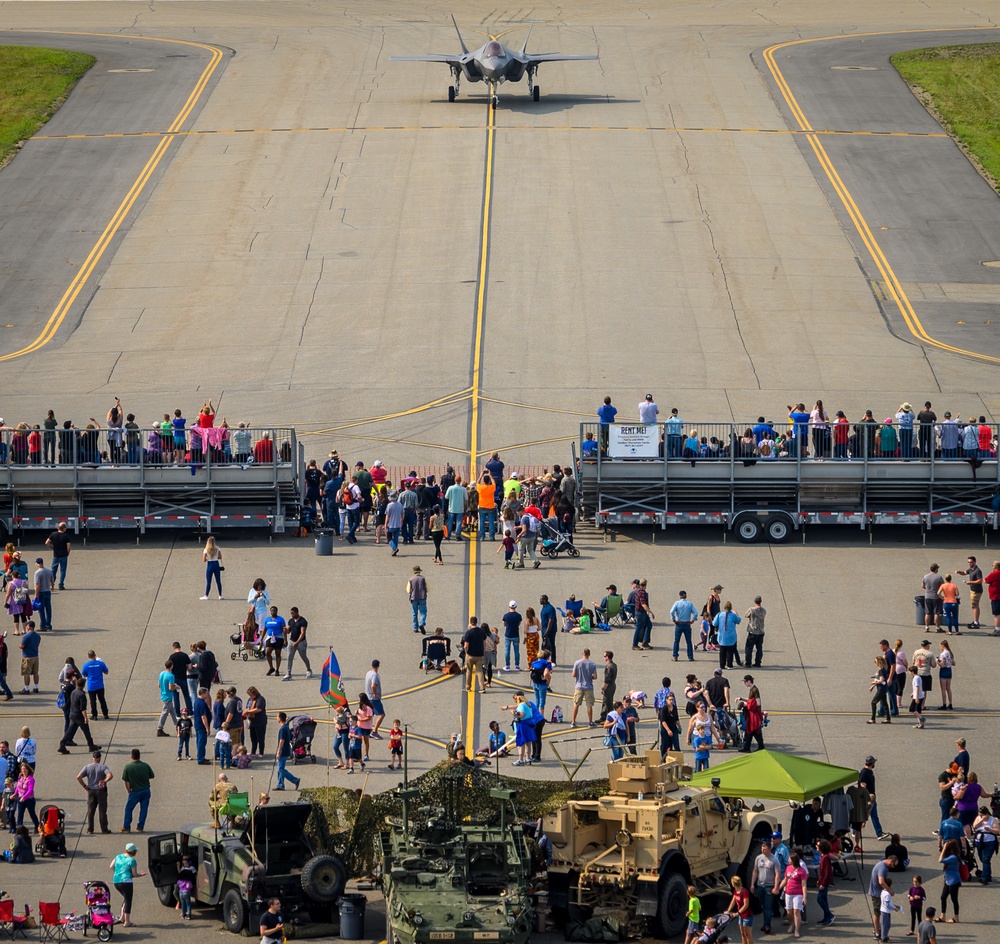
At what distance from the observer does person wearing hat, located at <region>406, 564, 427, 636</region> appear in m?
36.4

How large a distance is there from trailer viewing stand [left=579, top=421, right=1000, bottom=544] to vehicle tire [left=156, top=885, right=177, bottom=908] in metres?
18.5

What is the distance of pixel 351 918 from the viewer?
25188 mm

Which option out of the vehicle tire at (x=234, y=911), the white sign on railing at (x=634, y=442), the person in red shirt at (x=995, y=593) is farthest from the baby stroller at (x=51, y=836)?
the person in red shirt at (x=995, y=593)

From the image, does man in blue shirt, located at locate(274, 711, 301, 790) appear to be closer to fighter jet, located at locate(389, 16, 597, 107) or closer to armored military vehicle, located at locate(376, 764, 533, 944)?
armored military vehicle, located at locate(376, 764, 533, 944)

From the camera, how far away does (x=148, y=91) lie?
79625 millimetres

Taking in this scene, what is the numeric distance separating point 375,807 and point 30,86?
61.2 metres

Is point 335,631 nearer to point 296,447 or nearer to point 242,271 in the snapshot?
point 296,447

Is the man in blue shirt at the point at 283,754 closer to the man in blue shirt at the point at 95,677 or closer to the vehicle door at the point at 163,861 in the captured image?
the vehicle door at the point at 163,861

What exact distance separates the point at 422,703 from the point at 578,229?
108 feet

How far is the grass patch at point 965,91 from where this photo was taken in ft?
238

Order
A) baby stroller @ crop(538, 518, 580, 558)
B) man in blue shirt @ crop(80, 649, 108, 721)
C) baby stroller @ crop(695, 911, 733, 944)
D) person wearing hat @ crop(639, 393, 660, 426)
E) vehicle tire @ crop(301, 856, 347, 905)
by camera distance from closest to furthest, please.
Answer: baby stroller @ crop(695, 911, 733, 944)
vehicle tire @ crop(301, 856, 347, 905)
man in blue shirt @ crop(80, 649, 108, 721)
baby stroller @ crop(538, 518, 580, 558)
person wearing hat @ crop(639, 393, 660, 426)

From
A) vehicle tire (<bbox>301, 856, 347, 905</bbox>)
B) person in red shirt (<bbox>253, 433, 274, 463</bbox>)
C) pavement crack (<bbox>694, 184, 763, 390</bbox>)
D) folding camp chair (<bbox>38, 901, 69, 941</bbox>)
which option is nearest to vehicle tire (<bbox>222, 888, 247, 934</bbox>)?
vehicle tire (<bbox>301, 856, 347, 905</bbox>)

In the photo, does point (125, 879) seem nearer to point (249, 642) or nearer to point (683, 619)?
point (249, 642)

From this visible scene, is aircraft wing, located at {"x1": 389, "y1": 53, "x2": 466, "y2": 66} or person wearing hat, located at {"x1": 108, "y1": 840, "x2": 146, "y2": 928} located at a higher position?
aircraft wing, located at {"x1": 389, "y1": 53, "x2": 466, "y2": 66}
